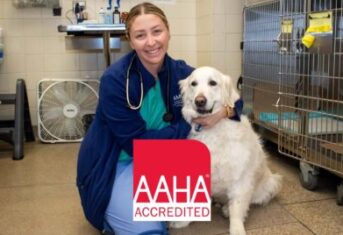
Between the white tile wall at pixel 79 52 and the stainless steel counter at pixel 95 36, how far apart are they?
292 millimetres

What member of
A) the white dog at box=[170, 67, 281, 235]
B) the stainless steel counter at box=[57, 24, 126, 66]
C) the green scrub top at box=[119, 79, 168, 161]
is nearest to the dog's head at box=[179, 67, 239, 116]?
the white dog at box=[170, 67, 281, 235]

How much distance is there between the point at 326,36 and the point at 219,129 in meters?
0.77

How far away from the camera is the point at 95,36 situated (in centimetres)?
351

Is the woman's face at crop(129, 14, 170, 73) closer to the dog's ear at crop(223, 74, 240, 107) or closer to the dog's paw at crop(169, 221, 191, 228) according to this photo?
the dog's ear at crop(223, 74, 240, 107)

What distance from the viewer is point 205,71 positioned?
178 cm

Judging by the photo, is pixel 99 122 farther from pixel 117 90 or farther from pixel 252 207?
pixel 252 207

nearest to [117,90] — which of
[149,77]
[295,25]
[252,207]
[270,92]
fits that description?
[149,77]

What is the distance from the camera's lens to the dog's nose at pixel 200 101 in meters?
1.71

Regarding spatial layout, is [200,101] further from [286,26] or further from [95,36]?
[95,36]

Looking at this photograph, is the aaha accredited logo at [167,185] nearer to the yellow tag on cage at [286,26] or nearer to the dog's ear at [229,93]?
the dog's ear at [229,93]

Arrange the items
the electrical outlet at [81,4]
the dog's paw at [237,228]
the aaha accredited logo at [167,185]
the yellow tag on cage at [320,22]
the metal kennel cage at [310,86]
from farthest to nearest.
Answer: the electrical outlet at [81,4]
the metal kennel cage at [310,86]
the yellow tag on cage at [320,22]
the dog's paw at [237,228]
the aaha accredited logo at [167,185]

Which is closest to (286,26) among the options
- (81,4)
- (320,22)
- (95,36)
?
(320,22)

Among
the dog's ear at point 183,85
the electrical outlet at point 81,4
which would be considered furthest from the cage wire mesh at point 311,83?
the electrical outlet at point 81,4

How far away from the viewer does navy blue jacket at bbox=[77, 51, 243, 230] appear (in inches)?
65.3
